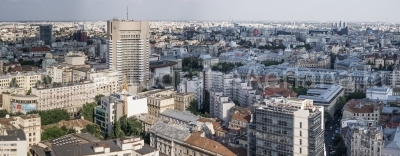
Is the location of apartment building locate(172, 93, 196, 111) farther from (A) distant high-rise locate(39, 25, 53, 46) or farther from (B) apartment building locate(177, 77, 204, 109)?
(A) distant high-rise locate(39, 25, 53, 46)

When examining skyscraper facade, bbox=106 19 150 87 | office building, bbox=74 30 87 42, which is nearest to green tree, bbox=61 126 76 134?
skyscraper facade, bbox=106 19 150 87

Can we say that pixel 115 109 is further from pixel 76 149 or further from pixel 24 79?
pixel 24 79

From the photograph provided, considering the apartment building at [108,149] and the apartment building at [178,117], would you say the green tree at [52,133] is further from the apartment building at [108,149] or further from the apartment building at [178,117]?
the apartment building at [178,117]

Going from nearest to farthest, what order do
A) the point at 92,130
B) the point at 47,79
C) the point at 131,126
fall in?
the point at 92,130 → the point at 131,126 → the point at 47,79

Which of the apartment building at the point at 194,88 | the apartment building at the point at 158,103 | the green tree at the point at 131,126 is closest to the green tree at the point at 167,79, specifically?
the apartment building at the point at 194,88

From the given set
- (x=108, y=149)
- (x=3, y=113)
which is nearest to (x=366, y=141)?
(x=108, y=149)

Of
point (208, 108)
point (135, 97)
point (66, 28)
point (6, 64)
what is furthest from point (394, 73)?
point (66, 28)
